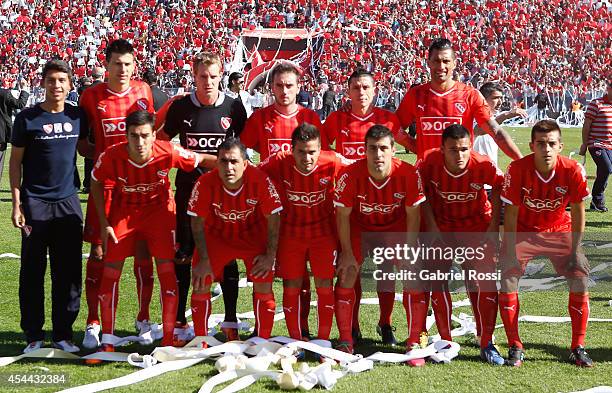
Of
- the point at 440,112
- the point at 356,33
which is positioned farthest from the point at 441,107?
the point at 356,33

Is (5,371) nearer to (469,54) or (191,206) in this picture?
(191,206)

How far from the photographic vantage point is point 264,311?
19.6 ft

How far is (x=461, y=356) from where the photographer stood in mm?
5949

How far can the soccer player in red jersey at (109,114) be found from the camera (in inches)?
251

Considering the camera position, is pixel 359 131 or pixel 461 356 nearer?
pixel 461 356

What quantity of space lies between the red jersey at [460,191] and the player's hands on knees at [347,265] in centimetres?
74

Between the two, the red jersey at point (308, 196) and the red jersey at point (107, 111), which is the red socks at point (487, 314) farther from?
the red jersey at point (107, 111)

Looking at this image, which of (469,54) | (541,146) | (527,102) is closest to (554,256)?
(541,146)

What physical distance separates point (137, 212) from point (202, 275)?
0.75 m

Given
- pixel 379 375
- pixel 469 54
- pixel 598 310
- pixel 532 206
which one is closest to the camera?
pixel 379 375

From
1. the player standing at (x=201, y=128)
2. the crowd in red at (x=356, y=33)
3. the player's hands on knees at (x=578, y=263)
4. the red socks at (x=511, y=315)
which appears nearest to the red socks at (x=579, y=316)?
the player's hands on knees at (x=578, y=263)

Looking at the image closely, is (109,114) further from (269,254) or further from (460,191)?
(460,191)

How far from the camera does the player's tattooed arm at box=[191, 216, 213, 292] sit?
5.90 meters

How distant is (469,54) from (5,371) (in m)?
36.9
